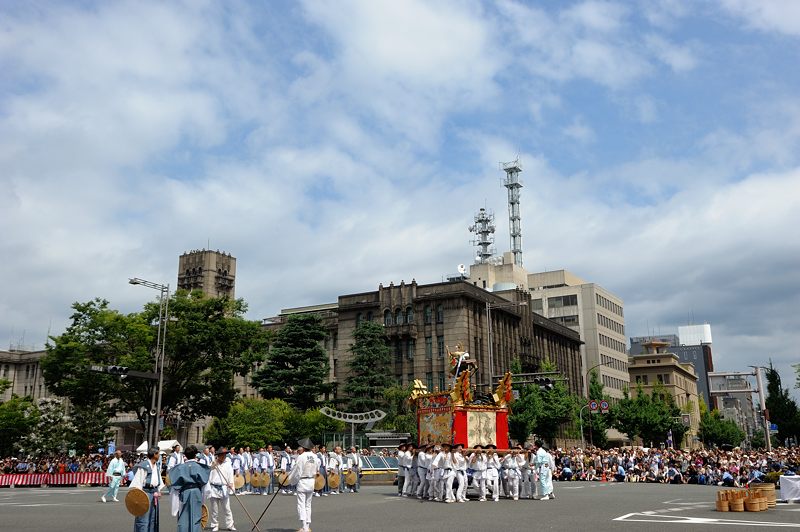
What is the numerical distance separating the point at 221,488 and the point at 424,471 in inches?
351

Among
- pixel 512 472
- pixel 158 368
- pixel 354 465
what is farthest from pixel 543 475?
pixel 158 368

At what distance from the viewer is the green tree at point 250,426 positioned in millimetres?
47594

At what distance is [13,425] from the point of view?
53938mm

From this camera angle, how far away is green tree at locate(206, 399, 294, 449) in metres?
47.6

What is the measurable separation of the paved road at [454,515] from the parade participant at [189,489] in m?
2.85

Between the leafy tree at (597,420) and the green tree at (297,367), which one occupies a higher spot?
the green tree at (297,367)

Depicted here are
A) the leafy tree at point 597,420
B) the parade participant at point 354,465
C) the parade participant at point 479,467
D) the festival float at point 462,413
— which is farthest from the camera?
the leafy tree at point 597,420

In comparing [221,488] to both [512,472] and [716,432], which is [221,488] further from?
[716,432]

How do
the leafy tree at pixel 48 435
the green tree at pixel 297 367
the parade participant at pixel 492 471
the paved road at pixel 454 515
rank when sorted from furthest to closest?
the green tree at pixel 297 367 → the leafy tree at pixel 48 435 → the parade participant at pixel 492 471 → the paved road at pixel 454 515

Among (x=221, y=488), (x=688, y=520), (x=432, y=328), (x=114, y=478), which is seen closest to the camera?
(x=221, y=488)

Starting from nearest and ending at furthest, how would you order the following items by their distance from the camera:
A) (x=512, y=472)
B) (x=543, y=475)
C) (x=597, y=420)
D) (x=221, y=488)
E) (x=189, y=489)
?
(x=189, y=489)
(x=221, y=488)
(x=543, y=475)
(x=512, y=472)
(x=597, y=420)

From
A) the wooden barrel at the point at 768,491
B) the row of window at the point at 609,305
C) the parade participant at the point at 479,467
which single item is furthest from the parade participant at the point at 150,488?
the row of window at the point at 609,305

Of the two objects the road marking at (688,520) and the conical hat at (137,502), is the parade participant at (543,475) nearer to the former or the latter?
the road marking at (688,520)

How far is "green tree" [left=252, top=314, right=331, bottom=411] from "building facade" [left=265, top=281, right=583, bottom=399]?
3.07m
